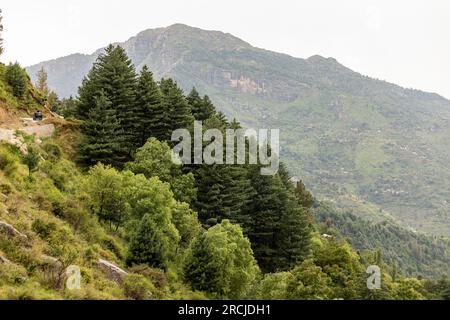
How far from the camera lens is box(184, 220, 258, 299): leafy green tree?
33594mm

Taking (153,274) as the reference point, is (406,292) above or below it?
below

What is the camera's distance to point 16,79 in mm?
57656

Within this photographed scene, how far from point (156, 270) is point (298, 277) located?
10.2 metres

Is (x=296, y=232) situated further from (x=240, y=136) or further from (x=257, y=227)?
(x=240, y=136)

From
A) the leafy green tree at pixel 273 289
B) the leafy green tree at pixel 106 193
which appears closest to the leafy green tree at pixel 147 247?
the leafy green tree at pixel 106 193

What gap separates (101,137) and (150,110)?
9.67 meters

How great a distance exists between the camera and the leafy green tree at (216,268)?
3359 cm

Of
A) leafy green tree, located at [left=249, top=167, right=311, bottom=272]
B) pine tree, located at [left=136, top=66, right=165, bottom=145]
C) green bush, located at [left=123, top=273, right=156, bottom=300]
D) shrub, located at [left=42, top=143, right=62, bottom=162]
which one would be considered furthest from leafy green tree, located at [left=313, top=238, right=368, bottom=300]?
shrub, located at [left=42, top=143, right=62, bottom=162]

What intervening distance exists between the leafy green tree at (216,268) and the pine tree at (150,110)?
2606 centimetres

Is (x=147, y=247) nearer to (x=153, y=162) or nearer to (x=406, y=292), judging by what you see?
(x=153, y=162)

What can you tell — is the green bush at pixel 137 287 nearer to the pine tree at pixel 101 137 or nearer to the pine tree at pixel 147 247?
the pine tree at pixel 147 247

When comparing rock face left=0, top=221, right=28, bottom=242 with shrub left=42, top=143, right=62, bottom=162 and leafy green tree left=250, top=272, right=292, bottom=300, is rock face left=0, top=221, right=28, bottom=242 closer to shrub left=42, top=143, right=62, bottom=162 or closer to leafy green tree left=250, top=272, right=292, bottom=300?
leafy green tree left=250, top=272, right=292, bottom=300

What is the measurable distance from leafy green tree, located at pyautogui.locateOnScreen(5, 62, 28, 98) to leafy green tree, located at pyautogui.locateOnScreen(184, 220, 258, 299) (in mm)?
34920

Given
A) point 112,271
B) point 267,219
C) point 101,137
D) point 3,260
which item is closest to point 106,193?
point 112,271
